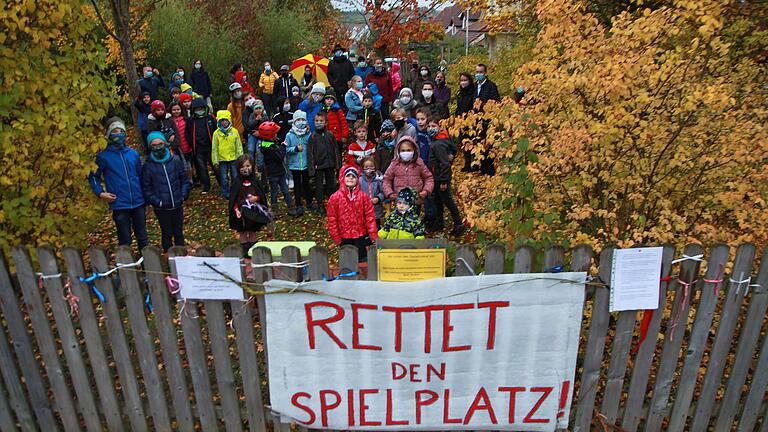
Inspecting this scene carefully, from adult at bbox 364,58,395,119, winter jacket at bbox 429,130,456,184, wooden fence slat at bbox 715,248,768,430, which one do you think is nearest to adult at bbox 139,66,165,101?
adult at bbox 364,58,395,119

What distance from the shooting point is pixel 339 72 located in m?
14.0

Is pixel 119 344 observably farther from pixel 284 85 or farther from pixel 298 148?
pixel 284 85

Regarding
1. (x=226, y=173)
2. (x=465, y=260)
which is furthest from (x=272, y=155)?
(x=465, y=260)

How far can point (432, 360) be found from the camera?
3.61 m

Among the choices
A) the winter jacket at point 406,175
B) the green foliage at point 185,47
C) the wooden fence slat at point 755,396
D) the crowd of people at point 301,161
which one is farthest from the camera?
the green foliage at point 185,47

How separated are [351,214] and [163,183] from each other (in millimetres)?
2450

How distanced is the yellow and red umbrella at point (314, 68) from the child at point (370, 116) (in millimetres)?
2906

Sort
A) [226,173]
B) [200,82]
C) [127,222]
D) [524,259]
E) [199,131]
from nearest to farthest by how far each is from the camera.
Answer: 1. [524,259]
2. [127,222]
3. [226,173]
4. [199,131]
5. [200,82]

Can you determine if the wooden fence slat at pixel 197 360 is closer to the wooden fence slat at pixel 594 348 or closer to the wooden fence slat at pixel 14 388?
the wooden fence slat at pixel 14 388

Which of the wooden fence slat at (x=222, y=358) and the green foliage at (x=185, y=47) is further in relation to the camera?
the green foliage at (x=185, y=47)

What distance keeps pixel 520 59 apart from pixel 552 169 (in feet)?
31.0

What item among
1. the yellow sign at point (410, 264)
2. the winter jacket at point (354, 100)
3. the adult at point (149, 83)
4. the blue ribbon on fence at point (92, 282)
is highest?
the adult at point (149, 83)

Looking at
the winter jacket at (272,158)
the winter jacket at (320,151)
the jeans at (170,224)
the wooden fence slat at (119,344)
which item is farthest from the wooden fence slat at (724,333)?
the winter jacket at (272,158)

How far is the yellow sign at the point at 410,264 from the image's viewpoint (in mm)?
3393
